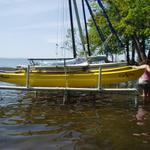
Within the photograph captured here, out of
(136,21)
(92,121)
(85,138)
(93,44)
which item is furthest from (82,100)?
(93,44)

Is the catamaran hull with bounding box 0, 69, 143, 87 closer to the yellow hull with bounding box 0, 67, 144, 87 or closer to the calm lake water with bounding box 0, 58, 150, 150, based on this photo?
the yellow hull with bounding box 0, 67, 144, 87

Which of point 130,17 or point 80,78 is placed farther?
point 130,17

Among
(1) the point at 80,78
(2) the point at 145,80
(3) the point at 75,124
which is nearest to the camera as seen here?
(3) the point at 75,124

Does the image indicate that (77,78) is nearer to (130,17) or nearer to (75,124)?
(75,124)

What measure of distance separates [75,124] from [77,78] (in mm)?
6681

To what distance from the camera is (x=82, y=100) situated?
2123 centimetres

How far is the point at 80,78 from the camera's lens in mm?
20797

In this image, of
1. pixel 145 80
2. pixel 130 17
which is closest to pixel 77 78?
pixel 145 80

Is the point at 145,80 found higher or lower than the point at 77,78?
lower

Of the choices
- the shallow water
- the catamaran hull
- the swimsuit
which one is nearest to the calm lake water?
the shallow water

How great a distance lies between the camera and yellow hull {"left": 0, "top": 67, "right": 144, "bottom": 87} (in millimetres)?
20047

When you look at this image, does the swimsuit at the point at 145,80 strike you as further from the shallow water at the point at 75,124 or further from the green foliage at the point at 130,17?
the green foliage at the point at 130,17

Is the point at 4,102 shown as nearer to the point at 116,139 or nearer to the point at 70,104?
the point at 70,104

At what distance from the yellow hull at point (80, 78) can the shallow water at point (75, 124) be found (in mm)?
937
